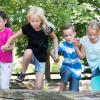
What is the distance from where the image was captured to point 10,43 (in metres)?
5.66

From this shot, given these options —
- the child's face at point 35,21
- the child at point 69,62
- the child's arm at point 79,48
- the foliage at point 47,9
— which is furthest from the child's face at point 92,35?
the foliage at point 47,9

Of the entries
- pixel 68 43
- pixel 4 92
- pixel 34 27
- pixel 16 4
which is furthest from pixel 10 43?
pixel 16 4

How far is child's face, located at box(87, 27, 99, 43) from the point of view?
222 inches

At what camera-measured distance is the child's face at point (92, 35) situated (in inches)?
222

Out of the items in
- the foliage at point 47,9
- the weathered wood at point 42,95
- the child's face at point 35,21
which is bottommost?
the weathered wood at point 42,95

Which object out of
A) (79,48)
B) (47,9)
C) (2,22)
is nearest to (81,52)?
(79,48)

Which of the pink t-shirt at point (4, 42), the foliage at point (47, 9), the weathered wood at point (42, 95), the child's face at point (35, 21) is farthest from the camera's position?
the foliage at point (47, 9)

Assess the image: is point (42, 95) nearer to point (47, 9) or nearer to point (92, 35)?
point (92, 35)

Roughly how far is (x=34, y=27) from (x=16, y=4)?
537 centimetres

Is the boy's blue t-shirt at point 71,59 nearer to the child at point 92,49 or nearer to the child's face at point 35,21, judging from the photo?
the child at point 92,49

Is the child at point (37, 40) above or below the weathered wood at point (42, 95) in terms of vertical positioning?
above

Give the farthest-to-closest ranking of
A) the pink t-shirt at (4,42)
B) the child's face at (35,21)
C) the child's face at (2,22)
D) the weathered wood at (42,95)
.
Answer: the child's face at (2,22)
the pink t-shirt at (4,42)
the child's face at (35,21)
the weathered wood at (42,95)

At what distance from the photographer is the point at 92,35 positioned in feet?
18.7

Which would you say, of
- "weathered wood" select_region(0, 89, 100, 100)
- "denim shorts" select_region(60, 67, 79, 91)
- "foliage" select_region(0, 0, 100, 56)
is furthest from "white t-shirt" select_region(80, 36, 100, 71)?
"foliage" select_region(0, 0, 100, 56)
